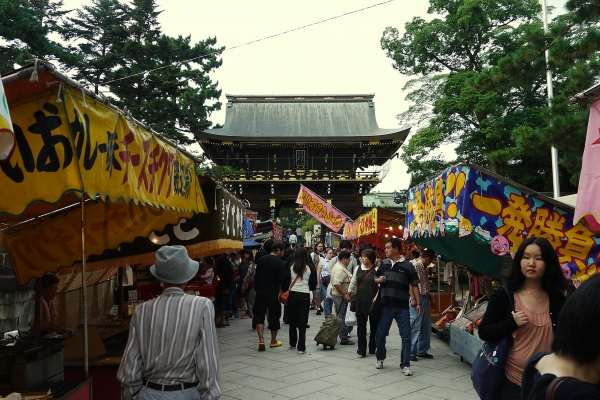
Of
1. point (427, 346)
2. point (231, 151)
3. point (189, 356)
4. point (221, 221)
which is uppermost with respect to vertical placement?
point (231, 151)

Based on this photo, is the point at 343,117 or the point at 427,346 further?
the point at 343,117

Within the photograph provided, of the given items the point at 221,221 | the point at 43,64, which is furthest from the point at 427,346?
the point at 43,64

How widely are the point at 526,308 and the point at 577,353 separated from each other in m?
1.58

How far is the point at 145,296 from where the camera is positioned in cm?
1073

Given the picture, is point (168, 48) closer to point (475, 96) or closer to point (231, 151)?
point (475, 96)

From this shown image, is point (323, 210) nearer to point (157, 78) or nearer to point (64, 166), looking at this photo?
point (157, 78)

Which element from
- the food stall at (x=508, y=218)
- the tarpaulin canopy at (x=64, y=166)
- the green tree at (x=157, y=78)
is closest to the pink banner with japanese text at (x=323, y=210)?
the green tree at (x=157, y=78)

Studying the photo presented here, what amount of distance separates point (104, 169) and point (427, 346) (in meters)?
6.35

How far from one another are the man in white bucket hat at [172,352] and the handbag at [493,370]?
154 centimetres

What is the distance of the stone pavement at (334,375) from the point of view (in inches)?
230

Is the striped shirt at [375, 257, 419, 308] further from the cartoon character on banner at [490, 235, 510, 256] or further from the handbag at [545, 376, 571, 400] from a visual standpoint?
the handbag at [545, 376, 571, 400]

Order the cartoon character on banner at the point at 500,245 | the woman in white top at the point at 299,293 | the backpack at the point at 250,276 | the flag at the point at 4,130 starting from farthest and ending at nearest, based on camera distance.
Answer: the backpack at the point at 250,276, the woman in white top at the point at 299,293, the cartoon character on banner at the point at 500,245, the flag at the point at 4,130

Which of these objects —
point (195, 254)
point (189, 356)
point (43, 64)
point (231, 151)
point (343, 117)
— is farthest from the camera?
point (343, 117)

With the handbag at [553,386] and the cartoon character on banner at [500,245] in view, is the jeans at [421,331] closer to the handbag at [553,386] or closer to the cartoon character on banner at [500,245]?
the cartoon character on banner at [500,245]
